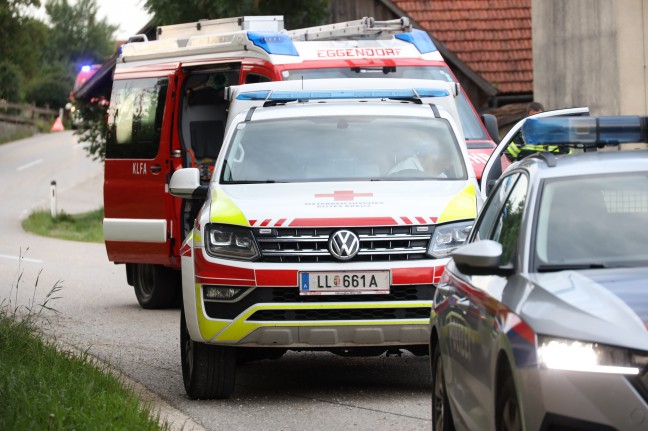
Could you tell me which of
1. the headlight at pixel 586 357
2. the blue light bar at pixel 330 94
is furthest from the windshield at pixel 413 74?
the headlight at pixel 586 357

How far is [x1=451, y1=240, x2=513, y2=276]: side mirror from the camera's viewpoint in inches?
229

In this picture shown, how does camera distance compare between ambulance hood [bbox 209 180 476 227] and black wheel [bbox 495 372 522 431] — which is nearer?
black wheel [bbox 495 372 522 431]

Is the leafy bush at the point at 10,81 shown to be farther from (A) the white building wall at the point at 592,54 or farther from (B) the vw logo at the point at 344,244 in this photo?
(B) the vw logo at the point at 344,244

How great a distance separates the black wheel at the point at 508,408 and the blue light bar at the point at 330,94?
5833mm

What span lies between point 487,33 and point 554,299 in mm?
28650

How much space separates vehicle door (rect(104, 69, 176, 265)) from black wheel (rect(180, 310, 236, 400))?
552cm

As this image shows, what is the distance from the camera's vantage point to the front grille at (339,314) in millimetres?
9359

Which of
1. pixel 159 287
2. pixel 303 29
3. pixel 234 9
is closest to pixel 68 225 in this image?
pixel 234 9

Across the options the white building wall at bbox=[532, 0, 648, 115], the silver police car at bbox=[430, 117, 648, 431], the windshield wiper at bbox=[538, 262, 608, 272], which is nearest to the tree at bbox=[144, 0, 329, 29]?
the white building wall at bbox=[532, 0, 648, 115]

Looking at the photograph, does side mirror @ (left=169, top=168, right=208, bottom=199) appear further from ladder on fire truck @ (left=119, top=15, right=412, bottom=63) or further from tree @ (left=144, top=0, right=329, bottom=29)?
tree @ (left=144, top=0, right=329, bottom=29)

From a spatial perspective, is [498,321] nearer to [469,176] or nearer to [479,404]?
[479,404]

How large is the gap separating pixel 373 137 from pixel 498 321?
5.33 metres

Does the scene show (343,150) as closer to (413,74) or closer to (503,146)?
(503,146)

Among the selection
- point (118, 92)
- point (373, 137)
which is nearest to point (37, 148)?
point (118, 92)
